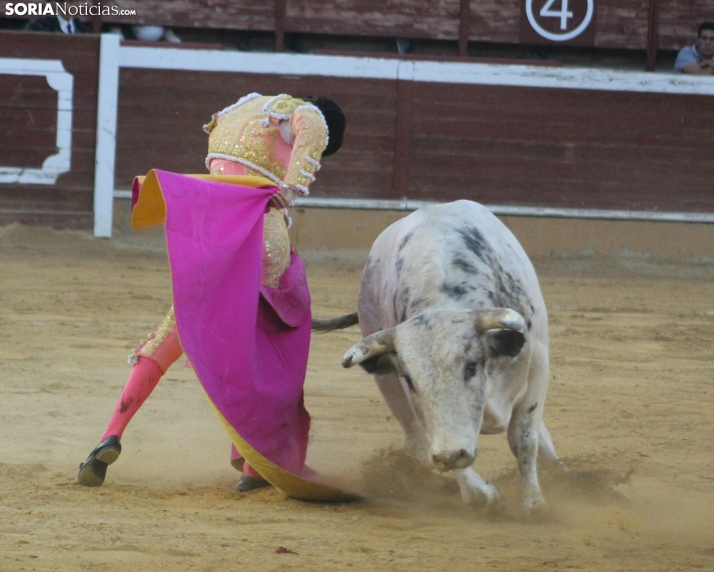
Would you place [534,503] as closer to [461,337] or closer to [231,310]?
[461,337]

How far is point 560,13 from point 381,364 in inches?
279

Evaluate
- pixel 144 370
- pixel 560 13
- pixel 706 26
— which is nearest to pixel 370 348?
pixel 144 370

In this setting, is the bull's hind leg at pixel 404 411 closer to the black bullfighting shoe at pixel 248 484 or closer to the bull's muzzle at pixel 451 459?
the black bullfighting shoe at pixel 248 484

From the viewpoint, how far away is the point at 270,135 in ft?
10.4

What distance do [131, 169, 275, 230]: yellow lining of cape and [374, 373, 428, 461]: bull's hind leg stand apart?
0.79 m

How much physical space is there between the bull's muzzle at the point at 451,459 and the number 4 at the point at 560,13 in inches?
287

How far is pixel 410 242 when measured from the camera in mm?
3086

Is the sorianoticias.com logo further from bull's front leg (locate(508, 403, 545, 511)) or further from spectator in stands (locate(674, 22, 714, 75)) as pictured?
bull's front leg (locate(508, 403, 545, 511))

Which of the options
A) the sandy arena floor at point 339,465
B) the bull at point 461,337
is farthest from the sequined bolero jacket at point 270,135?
the sandy arena floor at point 339,465

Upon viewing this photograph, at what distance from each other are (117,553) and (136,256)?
5742mm

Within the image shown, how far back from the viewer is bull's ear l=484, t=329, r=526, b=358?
104 inches

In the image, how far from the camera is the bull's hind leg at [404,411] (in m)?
3.49

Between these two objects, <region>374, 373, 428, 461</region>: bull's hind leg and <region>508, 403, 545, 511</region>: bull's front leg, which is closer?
<region>508, 403, 545, 511</region>: bull's front leg

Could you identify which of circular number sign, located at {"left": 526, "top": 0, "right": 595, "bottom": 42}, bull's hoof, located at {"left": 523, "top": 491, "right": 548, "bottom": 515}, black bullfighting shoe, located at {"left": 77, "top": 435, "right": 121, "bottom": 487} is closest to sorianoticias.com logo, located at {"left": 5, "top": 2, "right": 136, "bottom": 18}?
circular number sign, located at {"left": 526, "top": 0, "right": 595, "bottom": 42}
